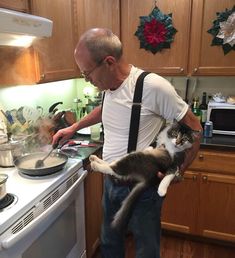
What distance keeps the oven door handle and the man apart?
0.69 ft

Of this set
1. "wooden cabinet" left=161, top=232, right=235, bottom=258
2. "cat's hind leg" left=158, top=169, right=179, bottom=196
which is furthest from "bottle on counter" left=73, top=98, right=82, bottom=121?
"cat's hind leg" left=158, top=169, right=179, bottom=196

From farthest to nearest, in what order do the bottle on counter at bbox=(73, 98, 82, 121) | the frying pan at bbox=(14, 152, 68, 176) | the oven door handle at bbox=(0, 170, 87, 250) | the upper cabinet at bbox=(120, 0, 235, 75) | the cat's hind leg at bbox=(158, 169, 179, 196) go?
the bottle on counter at bbox=(73, 98, 82, 121) < the upper cabinet at bbox=(120, 0, 235, 75) < the frying pan at bbox=(14, 152, 68, 176) < the cat's hind leg at bbox=(158, 169, 179, 196) < the oven door handle at bbox=(0, 170, 87, 250)

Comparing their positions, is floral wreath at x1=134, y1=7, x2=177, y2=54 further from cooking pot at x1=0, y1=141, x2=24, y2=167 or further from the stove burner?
the stove burner

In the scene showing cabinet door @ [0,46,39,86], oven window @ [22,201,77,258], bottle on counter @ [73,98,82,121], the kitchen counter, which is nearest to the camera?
oven window @ [22,201,77,258]

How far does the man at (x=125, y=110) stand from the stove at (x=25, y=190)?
0.24 meters

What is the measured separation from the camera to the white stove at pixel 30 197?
1.05 metres

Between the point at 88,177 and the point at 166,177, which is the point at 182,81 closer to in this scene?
the point at 88,177

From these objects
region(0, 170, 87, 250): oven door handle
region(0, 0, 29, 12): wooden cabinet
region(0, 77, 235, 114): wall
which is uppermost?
region(0, 0, 29, 12): wooden cabinet

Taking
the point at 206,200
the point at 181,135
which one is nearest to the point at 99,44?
the point at 181,135

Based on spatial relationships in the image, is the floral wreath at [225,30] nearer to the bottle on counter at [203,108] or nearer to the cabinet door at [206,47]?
the cabinet door at [206,47]

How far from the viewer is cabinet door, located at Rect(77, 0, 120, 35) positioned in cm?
208

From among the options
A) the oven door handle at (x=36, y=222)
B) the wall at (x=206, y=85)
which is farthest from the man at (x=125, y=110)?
the wall at (x=206, y=85)

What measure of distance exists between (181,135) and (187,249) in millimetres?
1299

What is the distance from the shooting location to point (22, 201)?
1.16m
